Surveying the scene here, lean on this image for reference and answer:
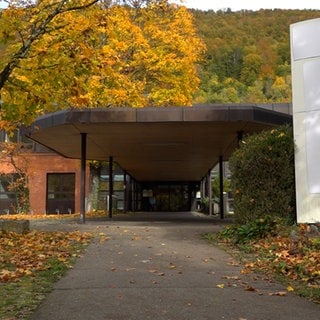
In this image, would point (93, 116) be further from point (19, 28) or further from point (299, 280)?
point (299, 280)

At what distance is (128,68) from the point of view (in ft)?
86.9

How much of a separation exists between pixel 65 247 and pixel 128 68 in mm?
17089

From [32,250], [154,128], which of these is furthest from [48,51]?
[154,128]

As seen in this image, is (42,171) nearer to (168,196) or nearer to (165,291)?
(168,196)

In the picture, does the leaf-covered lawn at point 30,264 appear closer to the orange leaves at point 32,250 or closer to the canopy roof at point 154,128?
the orange leaves at point 32,250

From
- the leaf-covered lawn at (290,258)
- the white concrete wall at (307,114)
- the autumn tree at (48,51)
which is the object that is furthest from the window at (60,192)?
the white concrete wall at (307,114)

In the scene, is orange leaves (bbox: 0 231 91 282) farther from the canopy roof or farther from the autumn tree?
the canopy roof

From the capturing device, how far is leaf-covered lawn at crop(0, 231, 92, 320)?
5980 mm

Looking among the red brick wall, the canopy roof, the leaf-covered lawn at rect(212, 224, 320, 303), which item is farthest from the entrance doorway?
Result: the leaf-covered lawn at rect(212, 224, 320, 303)

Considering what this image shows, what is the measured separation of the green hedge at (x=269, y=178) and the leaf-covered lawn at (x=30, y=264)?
12.7 feet

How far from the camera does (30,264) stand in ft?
28.0

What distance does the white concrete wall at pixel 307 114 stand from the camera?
37.5 feet

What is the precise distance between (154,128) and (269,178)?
5.71 m

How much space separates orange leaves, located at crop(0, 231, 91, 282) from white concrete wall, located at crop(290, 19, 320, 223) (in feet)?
16.3
